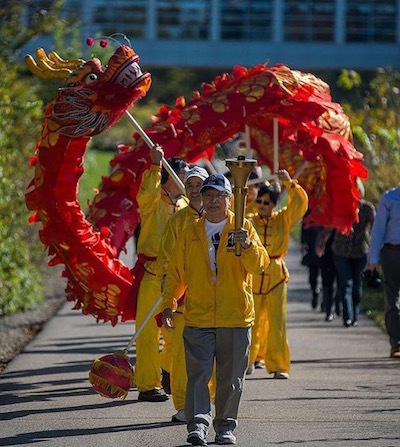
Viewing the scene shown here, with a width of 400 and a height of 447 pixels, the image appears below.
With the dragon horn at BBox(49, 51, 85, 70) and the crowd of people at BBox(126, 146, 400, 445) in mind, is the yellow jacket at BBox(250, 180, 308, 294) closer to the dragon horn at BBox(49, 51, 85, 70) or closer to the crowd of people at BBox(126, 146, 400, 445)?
the crowd of people at BBox(126, 146, 400, 445)

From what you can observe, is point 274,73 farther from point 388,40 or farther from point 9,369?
point 388,40

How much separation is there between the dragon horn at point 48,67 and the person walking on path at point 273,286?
219 centimetres

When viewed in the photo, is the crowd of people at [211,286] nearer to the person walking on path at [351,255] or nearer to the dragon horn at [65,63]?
the dragon horn at [65,63]

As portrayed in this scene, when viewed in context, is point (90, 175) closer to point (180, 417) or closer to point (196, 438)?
point (180, 417)

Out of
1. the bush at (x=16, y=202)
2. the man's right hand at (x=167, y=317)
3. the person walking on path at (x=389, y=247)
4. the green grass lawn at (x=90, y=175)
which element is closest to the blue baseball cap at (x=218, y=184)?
the man's right hand at (x=167, y=317)

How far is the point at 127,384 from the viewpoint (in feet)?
33.2

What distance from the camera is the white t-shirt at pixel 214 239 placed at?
9.12 metres

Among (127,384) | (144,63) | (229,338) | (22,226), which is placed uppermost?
(229,338)

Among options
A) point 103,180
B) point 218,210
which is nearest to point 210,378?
point 218,210

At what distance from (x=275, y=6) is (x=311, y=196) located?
42674 mm

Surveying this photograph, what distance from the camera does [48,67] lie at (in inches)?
433

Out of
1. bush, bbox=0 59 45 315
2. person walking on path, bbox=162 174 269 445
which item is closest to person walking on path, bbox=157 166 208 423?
person walking on path, bbox=162 174 269 445

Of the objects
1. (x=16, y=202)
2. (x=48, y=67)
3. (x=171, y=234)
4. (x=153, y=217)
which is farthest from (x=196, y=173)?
(x=16, y=202)

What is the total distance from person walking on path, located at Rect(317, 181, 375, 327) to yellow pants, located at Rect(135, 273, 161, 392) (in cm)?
464
